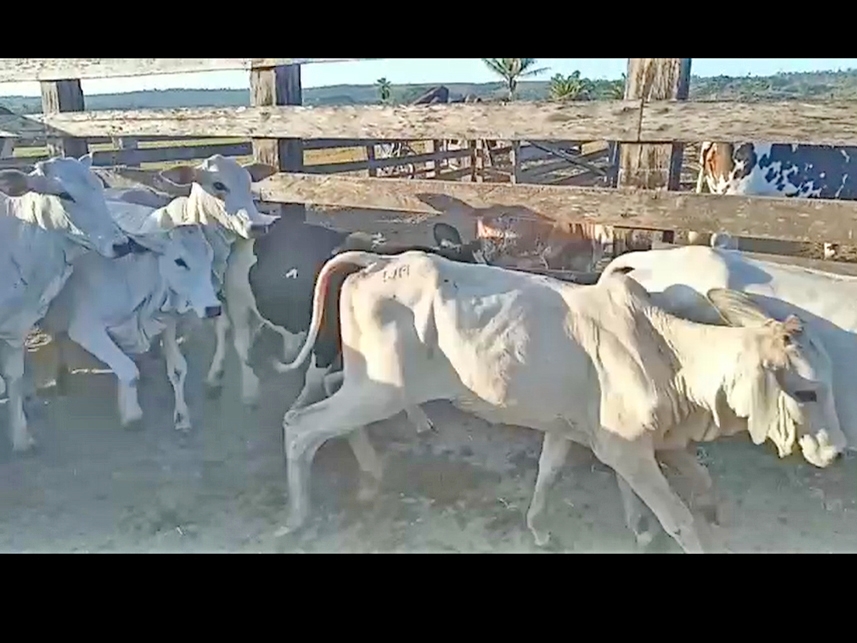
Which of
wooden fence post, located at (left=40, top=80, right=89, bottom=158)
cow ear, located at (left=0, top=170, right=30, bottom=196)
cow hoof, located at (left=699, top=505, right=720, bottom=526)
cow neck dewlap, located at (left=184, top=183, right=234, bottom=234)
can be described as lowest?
cow hoof, located at (left=699, top=505, right=720, bottom=526)

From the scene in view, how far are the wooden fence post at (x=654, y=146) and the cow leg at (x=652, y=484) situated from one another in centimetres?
200

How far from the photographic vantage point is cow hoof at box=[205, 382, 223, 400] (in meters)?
5.85

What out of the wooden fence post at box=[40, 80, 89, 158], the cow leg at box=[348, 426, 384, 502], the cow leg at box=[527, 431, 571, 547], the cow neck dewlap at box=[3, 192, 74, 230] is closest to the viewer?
the cow leg at box=[527, 431, 571, 547]

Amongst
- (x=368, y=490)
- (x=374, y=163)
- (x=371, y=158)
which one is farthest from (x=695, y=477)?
(x=371, y=158)

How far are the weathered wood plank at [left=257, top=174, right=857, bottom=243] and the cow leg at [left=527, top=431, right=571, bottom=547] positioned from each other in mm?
1625

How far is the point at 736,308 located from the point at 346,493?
2025 millimetres

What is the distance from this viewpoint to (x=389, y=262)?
13.2ft

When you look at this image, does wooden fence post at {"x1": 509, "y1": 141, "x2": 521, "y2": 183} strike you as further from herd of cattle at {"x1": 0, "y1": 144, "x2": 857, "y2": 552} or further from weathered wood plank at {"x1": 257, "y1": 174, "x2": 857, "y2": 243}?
herd of cattle at {"x1": 0, "y1": 144, "x2": 857, "y2": 552}

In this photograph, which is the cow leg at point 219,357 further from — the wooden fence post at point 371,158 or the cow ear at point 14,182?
the wooden fence post at point 371,158

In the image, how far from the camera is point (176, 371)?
221 inches

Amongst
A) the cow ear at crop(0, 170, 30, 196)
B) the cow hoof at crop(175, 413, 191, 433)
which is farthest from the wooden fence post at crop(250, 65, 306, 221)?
the cow hoof at crop(175, 413, 191, 433)

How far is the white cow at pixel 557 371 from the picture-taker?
340 centimetres

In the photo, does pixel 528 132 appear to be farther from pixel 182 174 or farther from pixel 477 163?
pixel 477 163

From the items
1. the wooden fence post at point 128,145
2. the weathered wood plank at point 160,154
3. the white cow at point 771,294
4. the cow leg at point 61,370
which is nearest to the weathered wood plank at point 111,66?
the wooden fence post at point 128,145
